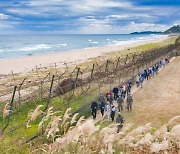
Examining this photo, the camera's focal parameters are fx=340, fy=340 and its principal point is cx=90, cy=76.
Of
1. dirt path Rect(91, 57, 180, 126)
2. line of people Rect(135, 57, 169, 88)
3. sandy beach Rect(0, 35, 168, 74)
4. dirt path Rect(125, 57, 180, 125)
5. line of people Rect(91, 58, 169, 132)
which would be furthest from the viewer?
sandy beach Rect(0, 35, 168, 74)

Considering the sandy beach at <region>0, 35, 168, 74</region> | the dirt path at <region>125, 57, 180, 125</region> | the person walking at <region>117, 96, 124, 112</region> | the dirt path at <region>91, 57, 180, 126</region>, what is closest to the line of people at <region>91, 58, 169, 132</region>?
the person walking at <region>117, 96, 124, 112</region>

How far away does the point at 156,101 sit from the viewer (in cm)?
2380

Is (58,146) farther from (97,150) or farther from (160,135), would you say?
(160,135)

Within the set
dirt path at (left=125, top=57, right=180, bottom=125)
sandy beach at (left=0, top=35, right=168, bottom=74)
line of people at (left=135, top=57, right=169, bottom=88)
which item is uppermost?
line of people at (left=135, top=57, right=169, bottom=88)

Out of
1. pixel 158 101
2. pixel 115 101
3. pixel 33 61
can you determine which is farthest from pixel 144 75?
pixel 33 61

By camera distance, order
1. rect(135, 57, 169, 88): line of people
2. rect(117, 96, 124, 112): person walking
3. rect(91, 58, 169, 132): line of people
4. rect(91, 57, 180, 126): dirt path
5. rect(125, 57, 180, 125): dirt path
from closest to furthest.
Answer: rect(91, 58, 169, 132): line of people < rect(91, 57, 180, 126): dirt path < rect(125, 57, 180, 125): dirt path < rect(117, 96, 124, 112): person walking < rect(135, 57, 169, 88): line of people

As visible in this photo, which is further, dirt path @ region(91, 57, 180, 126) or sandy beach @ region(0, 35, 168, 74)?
sandy beach @ region(0, 35, 168, 74)

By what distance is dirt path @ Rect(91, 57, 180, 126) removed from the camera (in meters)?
19.0

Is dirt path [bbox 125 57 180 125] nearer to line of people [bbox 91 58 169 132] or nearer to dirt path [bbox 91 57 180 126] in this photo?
dirt path [bbox 91 57 180 126]

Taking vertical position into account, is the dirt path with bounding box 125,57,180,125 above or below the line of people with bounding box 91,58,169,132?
below

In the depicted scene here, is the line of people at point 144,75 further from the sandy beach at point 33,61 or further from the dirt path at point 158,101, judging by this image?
the sandy beach at point 33,61

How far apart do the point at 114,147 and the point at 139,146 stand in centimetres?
80

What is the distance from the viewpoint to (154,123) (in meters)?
17.9

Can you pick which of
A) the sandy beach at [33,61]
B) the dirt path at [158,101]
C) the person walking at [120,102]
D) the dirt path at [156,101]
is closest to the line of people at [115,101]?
the person walking at [120,102]
